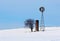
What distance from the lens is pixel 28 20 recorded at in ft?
78.8

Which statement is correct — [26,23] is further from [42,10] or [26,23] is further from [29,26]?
[42,10]

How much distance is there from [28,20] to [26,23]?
399mm

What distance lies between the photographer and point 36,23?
2430 centimetres

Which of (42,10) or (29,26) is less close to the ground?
(42,10)

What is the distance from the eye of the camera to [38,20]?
24266 mm

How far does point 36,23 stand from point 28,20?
981 millimetres

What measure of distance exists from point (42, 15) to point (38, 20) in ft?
2.69

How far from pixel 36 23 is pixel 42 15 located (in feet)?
3.89

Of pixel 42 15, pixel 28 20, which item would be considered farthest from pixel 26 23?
pixel 42 15

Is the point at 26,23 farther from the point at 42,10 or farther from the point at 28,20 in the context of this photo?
the point at 42,10

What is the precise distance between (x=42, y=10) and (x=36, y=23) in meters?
1.71

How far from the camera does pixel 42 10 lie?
23.5m

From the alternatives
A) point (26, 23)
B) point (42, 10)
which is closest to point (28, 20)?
point (26, 23)

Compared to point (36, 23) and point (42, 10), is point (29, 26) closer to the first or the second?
point (36, 23)
